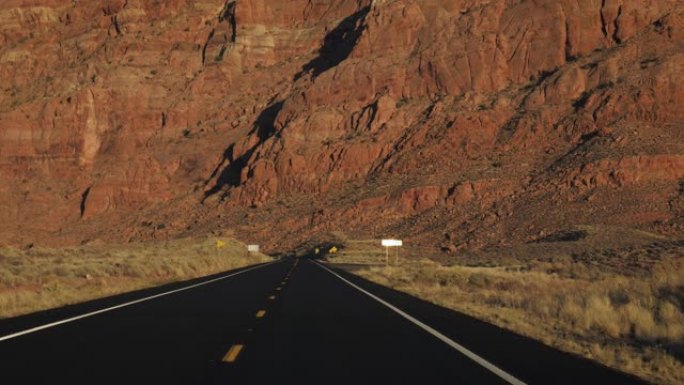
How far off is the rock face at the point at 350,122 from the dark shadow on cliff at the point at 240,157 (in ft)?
1.78

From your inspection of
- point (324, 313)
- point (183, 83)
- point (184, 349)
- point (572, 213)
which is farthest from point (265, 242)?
point (184, 349)

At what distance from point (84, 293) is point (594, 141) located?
63896 millimetres

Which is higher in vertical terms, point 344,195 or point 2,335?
point 344,195

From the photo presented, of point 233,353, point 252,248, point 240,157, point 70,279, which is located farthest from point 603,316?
point 240,157

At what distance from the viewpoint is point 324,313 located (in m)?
16.4

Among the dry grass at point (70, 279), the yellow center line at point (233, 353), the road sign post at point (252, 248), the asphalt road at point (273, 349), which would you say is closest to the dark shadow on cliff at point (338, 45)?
the road sign post at point (252, 248)

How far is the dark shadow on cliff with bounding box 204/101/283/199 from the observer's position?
102 meters

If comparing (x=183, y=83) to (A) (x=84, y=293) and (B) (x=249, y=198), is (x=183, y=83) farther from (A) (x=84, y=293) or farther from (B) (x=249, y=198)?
(A) (x=84, y=293)

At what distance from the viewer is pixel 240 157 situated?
339ft

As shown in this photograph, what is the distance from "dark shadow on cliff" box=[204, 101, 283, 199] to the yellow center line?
88.6 m

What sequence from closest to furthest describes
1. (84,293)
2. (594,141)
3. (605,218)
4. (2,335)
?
1. (2,335)
2. (84,293)
3. (605,218)
4. (594,141)

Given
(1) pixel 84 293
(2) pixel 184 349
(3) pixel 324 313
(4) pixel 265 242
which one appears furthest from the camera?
(4) pixel 265 242

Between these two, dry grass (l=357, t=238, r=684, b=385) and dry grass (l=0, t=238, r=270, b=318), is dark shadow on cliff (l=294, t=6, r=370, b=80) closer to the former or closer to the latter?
dry grass (l=0, t=238, r=270, b=318)

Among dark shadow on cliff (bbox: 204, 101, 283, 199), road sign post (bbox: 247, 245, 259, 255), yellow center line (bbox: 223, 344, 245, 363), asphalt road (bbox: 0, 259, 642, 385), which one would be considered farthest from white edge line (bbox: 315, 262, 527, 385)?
dark shadow on cliff (bbox: 204, 101, 283, 199)
